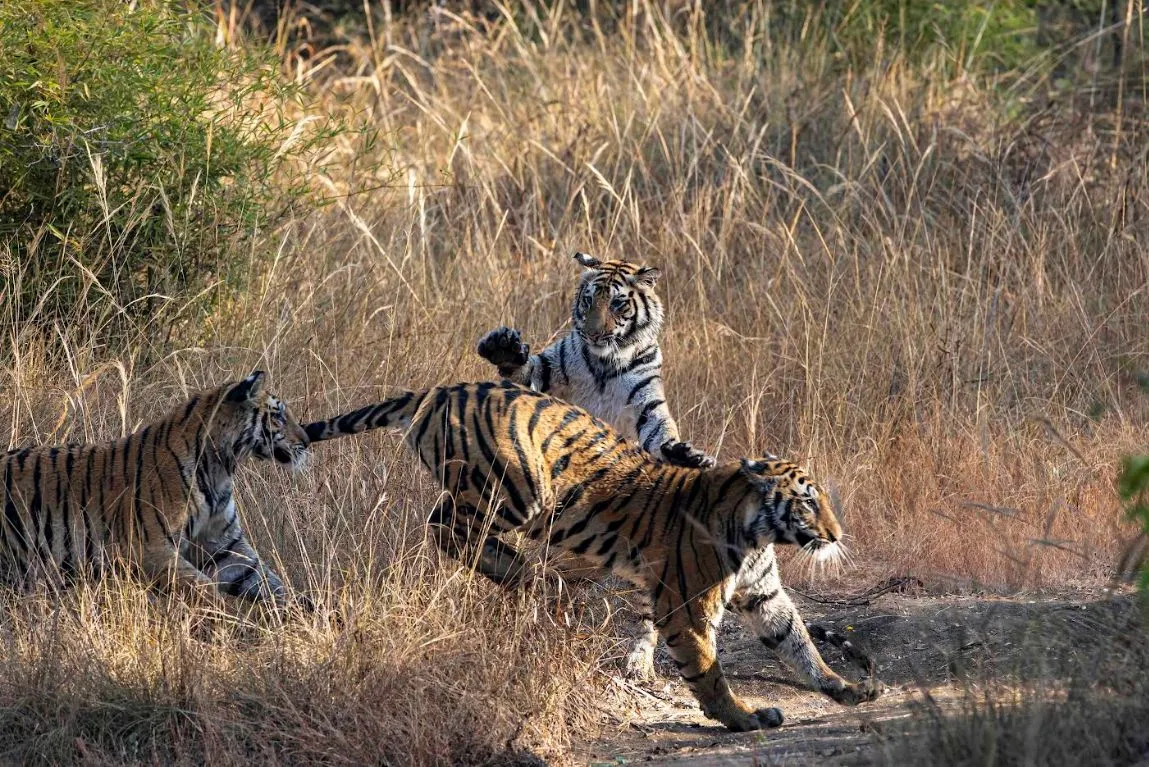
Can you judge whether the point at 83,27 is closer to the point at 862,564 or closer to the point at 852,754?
the point at 862,564

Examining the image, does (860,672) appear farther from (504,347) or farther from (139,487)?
(139,487)

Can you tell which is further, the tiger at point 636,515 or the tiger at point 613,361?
the tiger at point 613,361

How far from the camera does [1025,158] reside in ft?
30.4

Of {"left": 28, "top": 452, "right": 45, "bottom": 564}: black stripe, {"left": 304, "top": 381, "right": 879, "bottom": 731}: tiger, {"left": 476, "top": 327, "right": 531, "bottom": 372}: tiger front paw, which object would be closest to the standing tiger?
{"left": 476, "top": 327, "right": 531, "bottom": 372}: tiger front paw

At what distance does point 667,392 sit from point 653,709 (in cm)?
251

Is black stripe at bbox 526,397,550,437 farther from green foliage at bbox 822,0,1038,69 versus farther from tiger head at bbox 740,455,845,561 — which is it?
green foliage at bbox 822,0,1038,69

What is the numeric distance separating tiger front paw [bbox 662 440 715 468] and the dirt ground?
2.44ft

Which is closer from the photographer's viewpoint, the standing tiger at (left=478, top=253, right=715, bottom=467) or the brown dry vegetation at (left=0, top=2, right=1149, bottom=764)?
the brown dry vegetation at (left=0, top=2, right=1149, bottom=764)

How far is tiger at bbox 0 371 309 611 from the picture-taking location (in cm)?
511

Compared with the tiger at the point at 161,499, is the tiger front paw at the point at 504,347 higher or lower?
higher

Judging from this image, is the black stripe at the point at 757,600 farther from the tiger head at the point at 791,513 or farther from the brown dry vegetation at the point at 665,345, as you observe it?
the brown dry vegetation at the point at 665,345

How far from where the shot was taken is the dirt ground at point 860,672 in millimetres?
4195

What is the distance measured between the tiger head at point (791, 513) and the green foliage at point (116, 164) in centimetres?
291

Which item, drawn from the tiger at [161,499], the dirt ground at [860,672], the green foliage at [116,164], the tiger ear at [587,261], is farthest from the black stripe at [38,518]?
the tiger ear at [587,261]
